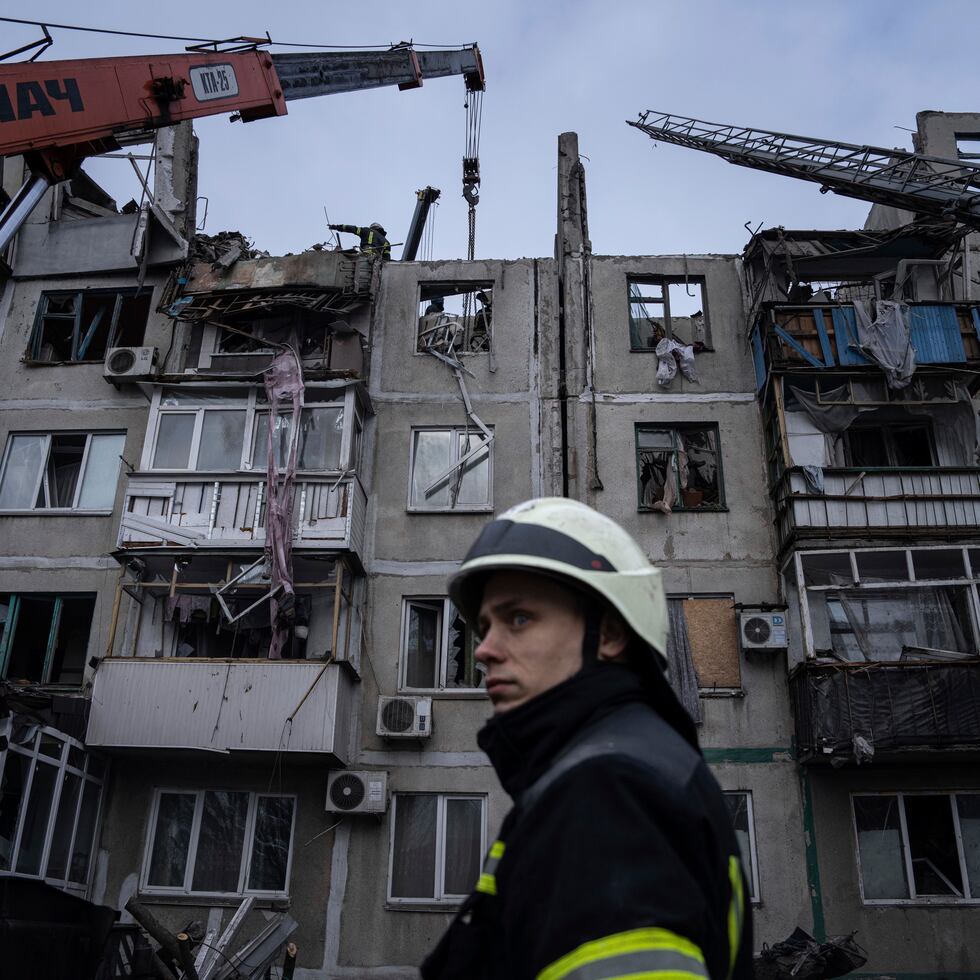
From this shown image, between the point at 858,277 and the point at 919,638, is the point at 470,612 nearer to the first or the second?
the point at 919,638

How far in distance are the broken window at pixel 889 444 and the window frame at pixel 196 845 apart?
38.1ft

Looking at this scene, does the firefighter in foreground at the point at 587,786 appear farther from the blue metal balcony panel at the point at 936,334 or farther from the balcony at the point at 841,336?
the blue metal balcony panel at the point at 936,334

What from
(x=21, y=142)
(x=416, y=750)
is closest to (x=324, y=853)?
(x=416, y=750)

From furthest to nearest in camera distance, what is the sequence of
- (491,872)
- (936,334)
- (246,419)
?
(246,419) → (936,334) → (491,872)

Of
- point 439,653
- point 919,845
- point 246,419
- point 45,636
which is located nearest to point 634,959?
point 919,845

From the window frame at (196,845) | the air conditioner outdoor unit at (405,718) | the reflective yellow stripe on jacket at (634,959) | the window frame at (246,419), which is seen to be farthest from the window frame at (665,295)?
the reflective yellow stripe on jacket at (634,959)

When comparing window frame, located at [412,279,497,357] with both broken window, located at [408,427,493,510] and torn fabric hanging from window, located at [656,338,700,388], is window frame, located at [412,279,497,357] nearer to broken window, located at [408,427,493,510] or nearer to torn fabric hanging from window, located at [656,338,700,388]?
broken window, located at [408,427,493,510]

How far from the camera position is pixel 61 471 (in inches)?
757

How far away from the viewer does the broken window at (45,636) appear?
17.6m

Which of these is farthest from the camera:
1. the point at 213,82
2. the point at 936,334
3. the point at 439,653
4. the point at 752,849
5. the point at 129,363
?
the point at 129,363

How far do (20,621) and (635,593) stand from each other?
18097 mm

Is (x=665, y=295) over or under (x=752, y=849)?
over

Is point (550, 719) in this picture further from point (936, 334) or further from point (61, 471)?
point (61, 471)

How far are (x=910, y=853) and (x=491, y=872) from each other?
15.6 meters
